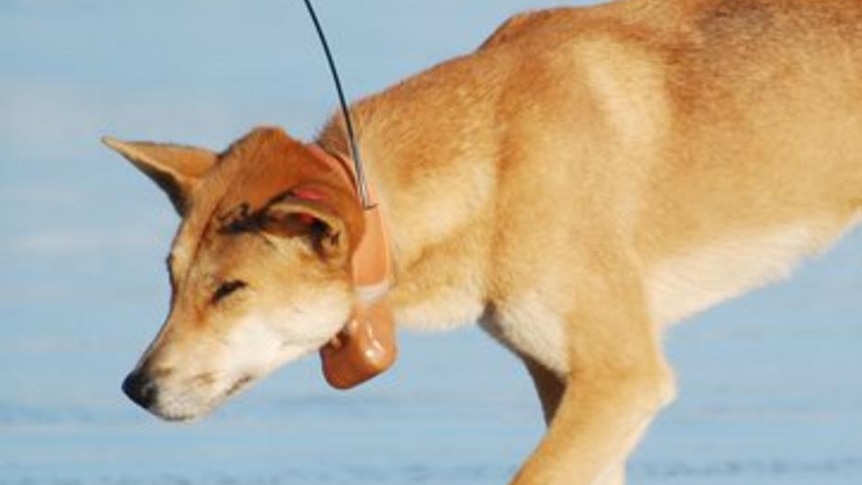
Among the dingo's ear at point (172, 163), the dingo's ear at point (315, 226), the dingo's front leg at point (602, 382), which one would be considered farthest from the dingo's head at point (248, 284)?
the dingo's front leg at point (602, 382)

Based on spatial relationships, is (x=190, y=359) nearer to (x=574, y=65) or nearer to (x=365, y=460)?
(x=574, y=65)

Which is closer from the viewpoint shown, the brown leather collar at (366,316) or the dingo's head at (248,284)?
the dingo's head at (248,284)

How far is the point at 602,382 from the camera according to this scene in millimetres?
13477

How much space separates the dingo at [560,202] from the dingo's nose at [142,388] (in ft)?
0.04

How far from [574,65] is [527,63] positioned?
19 centimetres

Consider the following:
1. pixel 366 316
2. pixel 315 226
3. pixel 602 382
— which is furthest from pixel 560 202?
pixel 315 226

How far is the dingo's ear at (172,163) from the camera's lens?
1327 centimetres

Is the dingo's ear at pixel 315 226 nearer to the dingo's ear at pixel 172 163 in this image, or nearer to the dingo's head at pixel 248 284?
the dingo's head at pixel 248 284

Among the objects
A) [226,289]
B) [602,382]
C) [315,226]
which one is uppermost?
[315,226]

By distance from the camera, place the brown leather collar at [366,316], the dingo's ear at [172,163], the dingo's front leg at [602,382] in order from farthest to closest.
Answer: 1. the dingo's front leg at [602,382]
2. the dingo's ear at [172,163]
3. the brown leather collar at [366,316]

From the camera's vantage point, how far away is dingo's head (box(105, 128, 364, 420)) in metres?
13.0

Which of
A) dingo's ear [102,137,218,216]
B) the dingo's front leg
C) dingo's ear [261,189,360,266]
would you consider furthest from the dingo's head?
the dingo's front leg

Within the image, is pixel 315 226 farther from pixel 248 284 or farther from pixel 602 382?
pixel 602 382

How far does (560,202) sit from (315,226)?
3.22 ft
